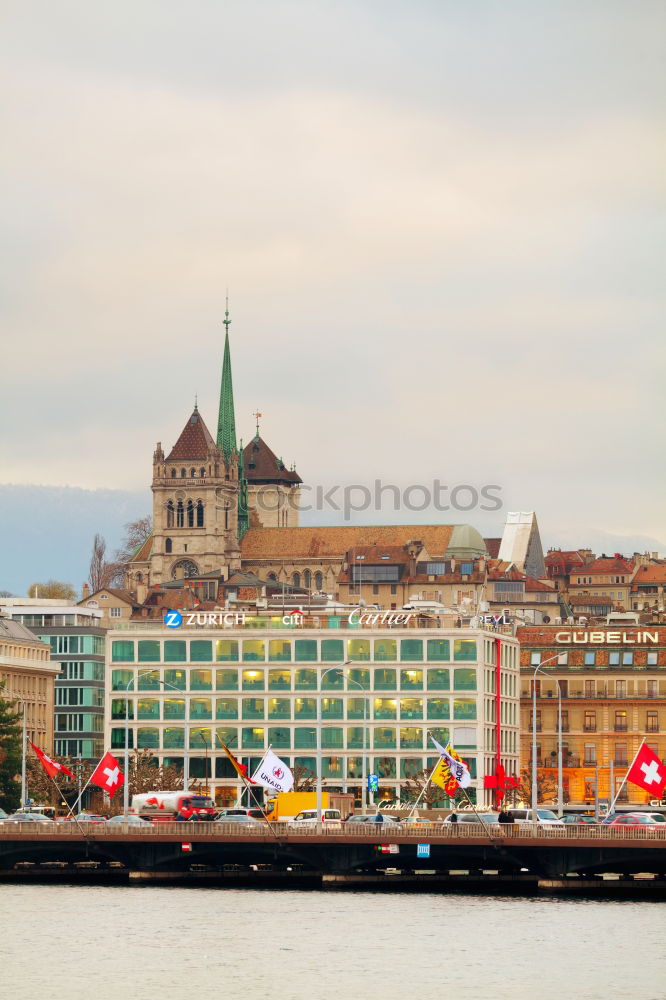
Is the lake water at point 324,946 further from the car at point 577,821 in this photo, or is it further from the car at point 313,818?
the car at point 313,818

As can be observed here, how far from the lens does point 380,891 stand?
12738cm

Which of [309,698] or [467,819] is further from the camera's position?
[309,698]

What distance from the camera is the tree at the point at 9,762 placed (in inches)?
6969

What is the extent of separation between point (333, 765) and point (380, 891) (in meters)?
61.2

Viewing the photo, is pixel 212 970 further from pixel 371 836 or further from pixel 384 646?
pixel 384 646

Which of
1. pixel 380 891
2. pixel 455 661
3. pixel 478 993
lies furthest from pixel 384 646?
pixel 478 993

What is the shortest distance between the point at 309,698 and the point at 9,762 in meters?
24.0

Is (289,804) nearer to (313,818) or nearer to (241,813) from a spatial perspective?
(241,813)

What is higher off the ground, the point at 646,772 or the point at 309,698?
the point at 309,698

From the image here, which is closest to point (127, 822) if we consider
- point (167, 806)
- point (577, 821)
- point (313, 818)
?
point (313, 818)

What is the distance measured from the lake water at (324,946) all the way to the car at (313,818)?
4.95 m

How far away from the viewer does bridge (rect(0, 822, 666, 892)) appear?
4722 inches

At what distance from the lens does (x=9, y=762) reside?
180 metres

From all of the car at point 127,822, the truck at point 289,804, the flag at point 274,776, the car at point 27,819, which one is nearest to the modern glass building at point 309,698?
the truck at point 289,804
